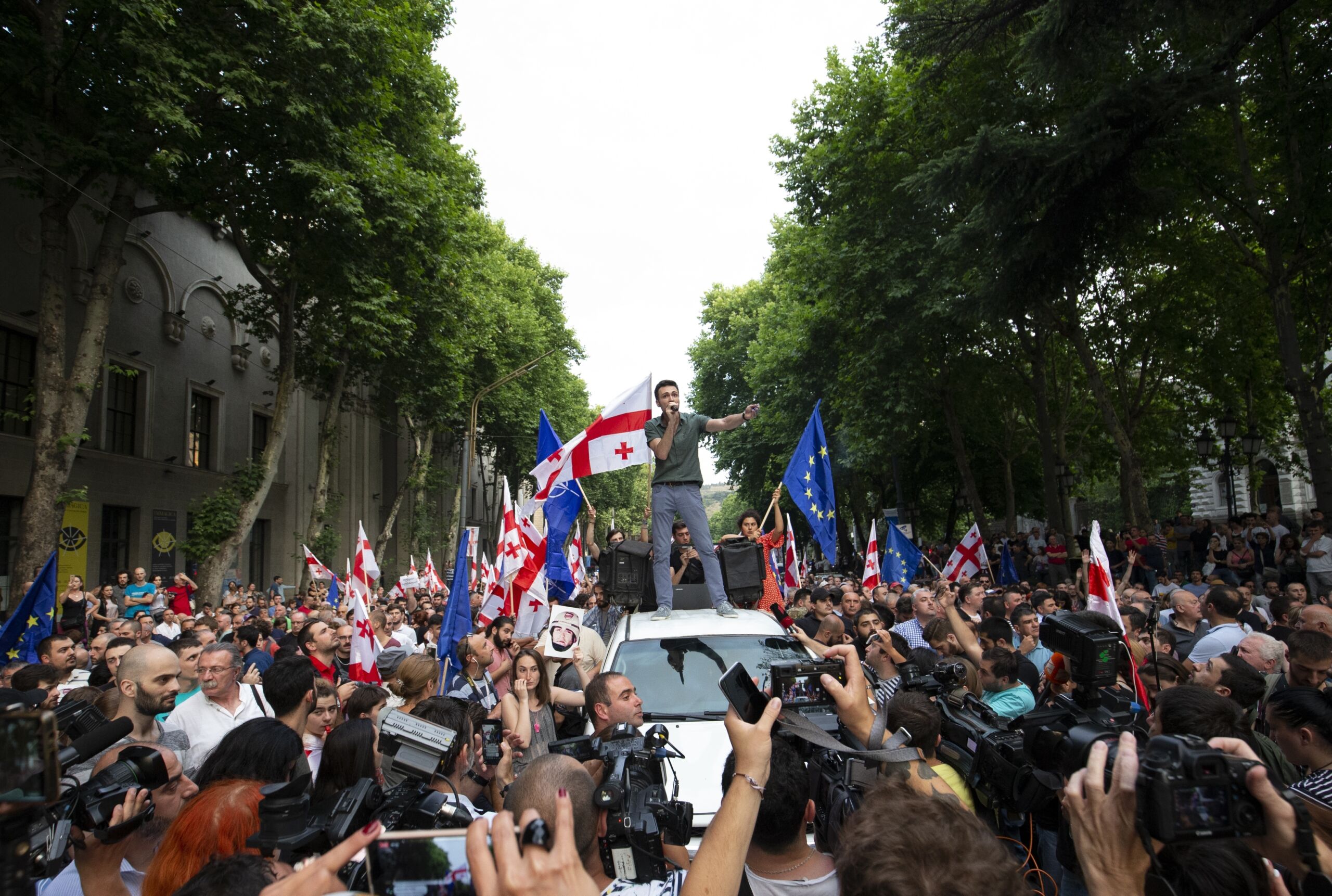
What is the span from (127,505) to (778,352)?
2063 cm

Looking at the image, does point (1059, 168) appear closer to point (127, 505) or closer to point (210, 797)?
point (210, 797)

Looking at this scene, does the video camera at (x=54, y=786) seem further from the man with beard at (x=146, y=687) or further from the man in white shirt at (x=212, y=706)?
the man in white shirt at (x=212, y=706)

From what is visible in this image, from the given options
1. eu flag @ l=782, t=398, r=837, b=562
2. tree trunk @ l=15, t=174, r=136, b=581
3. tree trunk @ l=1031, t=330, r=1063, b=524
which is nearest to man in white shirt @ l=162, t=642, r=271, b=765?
eu flag @ l=782, t=398, r=837, b=562

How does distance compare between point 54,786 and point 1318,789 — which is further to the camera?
point 1318,789

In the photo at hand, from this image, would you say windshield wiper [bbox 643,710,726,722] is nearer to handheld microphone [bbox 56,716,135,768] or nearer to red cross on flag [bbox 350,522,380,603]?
handheld microphone [bbox 56,716,135,768]

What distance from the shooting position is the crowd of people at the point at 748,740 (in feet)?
6.09

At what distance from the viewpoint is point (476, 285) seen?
2925 centimetres

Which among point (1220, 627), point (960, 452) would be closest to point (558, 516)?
point (1220, 627)

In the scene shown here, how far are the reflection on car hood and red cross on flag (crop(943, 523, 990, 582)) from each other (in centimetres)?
881

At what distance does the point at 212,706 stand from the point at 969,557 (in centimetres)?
1089

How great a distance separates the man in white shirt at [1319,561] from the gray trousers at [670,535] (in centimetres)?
1017

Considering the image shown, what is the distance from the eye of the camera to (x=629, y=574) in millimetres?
7938

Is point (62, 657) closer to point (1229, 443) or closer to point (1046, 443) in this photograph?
point (1046, 443)

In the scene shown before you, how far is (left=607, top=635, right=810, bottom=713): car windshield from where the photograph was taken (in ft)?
18.2
